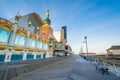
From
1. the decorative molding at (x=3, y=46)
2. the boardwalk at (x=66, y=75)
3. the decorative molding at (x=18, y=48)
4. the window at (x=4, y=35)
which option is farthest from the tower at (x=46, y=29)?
the boardwalk at (x=66, y=75)

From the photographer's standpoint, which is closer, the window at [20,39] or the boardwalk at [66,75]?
the boardwalk at [66,75]

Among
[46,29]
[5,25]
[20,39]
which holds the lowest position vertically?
[20,39]

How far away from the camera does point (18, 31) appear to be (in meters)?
17.2

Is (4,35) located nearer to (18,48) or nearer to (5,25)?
(5,25)

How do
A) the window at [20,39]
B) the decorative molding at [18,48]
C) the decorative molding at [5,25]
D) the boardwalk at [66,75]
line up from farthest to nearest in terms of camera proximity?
1. the window at [20,39]
2. the decorative molding at [18,48]
3. the decorative molding at [5,25]
4. the boardwalk at [66,75]

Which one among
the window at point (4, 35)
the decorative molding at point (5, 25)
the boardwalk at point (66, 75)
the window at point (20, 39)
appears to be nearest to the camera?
the boardwalk at point (66, 75)

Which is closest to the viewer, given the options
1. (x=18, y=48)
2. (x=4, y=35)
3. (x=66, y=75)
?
(x=66, y=75)

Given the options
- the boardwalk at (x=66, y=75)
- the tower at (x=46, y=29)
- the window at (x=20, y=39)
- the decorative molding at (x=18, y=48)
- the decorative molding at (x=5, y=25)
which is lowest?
the boardwalk at (x=66, y=75)

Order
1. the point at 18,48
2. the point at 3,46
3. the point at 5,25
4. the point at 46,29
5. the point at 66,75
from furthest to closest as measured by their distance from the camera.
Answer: the point at 46,29, the point at 18,48, the point at 5,25, the point at 3,46, the point at 66,75

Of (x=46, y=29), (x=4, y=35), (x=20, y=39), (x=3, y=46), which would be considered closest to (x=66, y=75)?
(x=3, y=46)

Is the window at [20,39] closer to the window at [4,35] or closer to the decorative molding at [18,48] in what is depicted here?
the decorative molding at [18,48]

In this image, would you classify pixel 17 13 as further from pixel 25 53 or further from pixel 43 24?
pixel 43 24

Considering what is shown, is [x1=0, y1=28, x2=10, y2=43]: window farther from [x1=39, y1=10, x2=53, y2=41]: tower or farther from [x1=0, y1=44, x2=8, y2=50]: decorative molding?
[x1=39, y1=10, x2=53, y2=41]: tower

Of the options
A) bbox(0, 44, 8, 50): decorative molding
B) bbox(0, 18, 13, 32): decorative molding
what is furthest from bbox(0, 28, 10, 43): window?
bbox(0, 44, 8, 50): decorative molding
